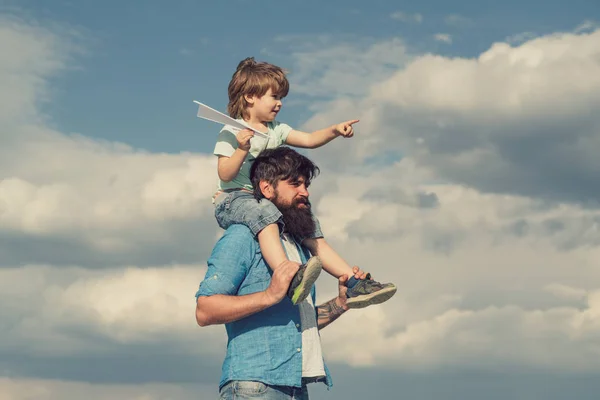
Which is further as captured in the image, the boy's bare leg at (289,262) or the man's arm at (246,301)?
the boy's bare leg at (289,262)

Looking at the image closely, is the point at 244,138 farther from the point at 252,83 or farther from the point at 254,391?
the point at 254,391

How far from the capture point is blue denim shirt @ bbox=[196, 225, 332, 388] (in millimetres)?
6145

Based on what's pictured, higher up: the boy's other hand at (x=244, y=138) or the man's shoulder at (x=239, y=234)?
the boy's other hand at (x=244, y=138)

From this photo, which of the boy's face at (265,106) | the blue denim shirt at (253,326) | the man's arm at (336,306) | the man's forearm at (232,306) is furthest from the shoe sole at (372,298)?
the boy's face at (265,106)

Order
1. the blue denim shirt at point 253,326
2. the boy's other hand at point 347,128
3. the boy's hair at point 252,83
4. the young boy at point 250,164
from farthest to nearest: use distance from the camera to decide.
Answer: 1. the boy's hair at point 252,83
2. the boy's other hand at point 347,128
3. the young boy at point 250,164
4. the blue denim shirt at point 253,326

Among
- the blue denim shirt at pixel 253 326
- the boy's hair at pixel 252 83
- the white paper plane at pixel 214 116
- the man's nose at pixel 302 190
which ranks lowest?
the blue denim shirt at pixel 253 326

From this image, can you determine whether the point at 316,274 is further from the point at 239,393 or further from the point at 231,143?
the point at 231,143

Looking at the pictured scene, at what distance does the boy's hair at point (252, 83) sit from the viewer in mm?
8312

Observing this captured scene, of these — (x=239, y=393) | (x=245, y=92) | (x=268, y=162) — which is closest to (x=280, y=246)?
(x=268, y=162)

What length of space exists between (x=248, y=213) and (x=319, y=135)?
6.49 ft

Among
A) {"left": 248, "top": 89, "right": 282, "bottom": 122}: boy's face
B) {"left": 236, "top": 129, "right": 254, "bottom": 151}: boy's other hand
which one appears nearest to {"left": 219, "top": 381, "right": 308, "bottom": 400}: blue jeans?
{"left": 236, "top": 129, "right": 254, "bottom": 151}: boy's other hand

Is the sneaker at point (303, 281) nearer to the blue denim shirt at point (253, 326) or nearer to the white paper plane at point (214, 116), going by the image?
the blue denim shirt at point (253, 326)

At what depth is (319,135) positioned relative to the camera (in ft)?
27.7

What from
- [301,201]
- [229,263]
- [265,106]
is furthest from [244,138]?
[229,263]
